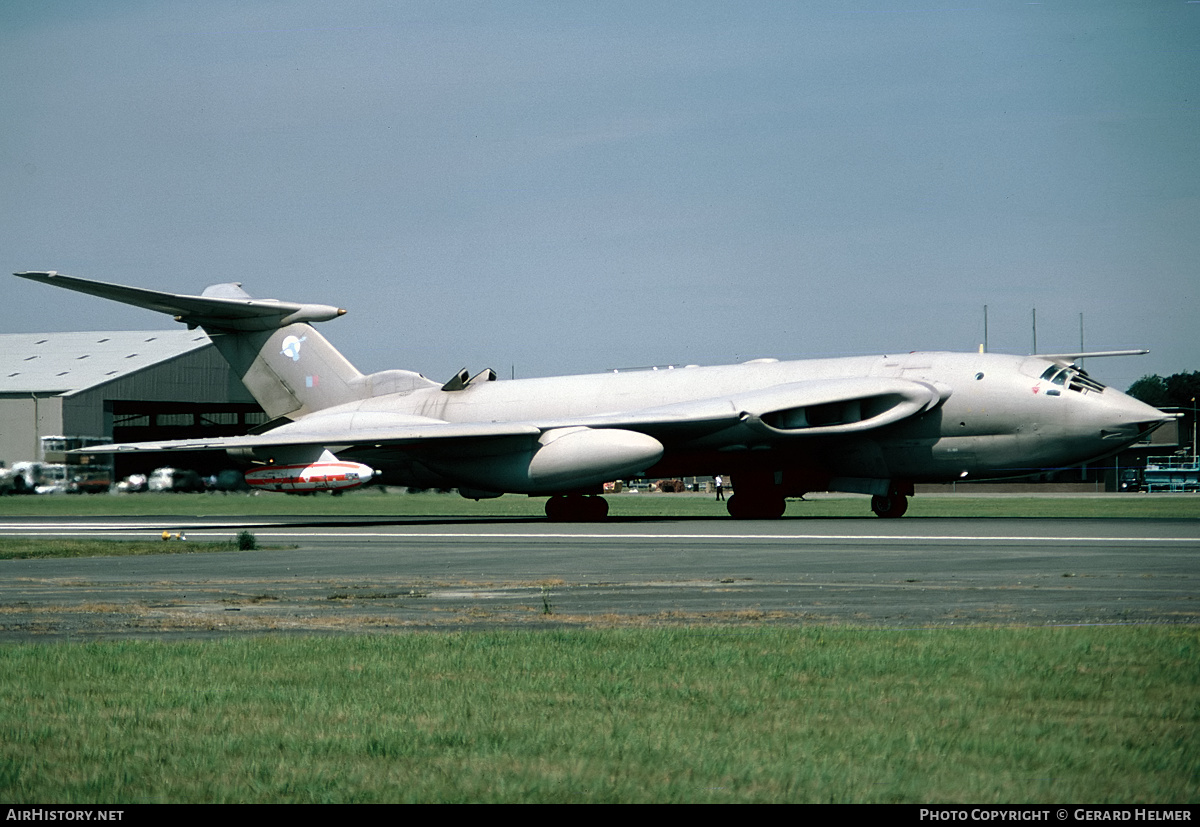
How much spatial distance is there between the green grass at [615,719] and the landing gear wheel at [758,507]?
2221cm

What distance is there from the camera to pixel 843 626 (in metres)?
9.36

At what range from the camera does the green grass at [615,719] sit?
4867 mm

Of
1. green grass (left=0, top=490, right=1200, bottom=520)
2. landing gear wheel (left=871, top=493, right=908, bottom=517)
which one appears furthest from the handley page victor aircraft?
green grass (left=0, top=490, right=1200, bottom=520)

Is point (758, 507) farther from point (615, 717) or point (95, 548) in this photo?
point (615, 717)

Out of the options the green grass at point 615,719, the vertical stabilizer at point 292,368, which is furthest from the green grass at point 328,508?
the green grass at point 615,719

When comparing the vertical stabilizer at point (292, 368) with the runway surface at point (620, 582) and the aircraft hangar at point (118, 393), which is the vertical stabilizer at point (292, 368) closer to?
the runway surface at point (620, 582)

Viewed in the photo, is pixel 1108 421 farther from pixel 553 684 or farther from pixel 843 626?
pixel 553 684

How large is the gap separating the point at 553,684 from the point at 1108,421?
75.4 feet

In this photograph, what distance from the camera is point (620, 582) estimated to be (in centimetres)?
1361

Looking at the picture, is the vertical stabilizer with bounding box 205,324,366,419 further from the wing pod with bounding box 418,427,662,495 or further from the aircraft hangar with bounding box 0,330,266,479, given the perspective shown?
the aircraft hangar with bounding box 0,330,266,479

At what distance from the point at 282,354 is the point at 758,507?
13.8 m

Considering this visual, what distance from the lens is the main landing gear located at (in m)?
31.5

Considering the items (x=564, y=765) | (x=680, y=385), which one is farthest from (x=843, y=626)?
(x=680, y=385)

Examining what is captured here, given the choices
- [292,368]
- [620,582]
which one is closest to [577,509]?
[292,368]
